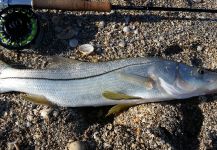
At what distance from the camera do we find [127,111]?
3969mm

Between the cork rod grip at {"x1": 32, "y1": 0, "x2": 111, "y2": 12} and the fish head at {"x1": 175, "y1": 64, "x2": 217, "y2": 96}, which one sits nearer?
the fish head at {"x1": 175, "y1": 64, "x2": 217, "y2": 96}

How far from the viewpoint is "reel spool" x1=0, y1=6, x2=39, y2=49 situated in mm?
4059

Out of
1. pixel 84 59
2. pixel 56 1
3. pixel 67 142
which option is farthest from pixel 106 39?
pixel 67 142

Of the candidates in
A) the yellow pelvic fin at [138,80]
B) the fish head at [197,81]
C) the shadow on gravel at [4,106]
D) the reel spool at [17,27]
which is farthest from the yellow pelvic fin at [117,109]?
the reel spool at [17,27]

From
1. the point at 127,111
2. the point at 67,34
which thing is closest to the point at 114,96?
the point at 127,111

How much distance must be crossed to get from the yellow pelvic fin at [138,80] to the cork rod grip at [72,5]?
742mm

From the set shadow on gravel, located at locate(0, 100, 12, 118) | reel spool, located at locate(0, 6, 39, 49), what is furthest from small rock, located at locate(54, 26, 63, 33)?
shadow on gravel, located at locate(0, 100, 12, 118)

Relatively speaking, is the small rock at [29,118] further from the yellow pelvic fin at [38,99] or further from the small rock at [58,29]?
the small rock at [58,29]

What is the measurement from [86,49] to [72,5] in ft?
1.45

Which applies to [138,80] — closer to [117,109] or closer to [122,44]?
[117,109]

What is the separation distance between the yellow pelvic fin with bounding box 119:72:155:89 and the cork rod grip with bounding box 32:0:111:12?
29.2 inches

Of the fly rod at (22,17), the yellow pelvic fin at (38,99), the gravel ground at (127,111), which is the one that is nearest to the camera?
the gravel ground at (127,111)

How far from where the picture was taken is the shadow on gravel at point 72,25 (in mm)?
4289

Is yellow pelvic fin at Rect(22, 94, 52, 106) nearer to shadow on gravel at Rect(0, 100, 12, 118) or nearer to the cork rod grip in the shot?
shadow on gravel at Rect(0, 100, 12, 118)
